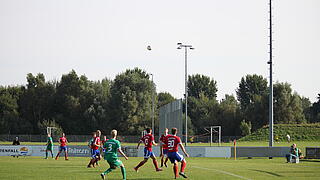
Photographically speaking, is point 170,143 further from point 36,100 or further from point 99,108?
point 36,100

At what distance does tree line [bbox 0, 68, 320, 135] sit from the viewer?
102 meters

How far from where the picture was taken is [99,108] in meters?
103

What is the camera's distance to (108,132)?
102m

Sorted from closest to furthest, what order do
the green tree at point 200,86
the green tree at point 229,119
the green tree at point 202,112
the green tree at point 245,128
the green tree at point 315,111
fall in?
the green tree at point 245,128, the green tree at point 229,119, the green tree at point 202,112, the green tree at point 315,111, the green tree at point 200,86

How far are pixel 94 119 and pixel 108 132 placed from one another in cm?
376

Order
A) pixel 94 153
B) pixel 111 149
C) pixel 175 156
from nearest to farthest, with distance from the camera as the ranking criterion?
1. pixel 111 149
2. pixel 175 156
3. pixel 94 153

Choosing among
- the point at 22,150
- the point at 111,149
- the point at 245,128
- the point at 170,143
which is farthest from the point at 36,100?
the point at 111,149

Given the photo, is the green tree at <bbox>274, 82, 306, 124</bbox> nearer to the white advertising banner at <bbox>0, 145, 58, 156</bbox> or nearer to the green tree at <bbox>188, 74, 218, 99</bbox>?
the green tree at <bbox>188, 74, 218, 99</bbox>

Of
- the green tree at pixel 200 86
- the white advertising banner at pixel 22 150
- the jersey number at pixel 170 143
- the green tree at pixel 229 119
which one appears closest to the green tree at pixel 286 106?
the green tree at pixel 229 119

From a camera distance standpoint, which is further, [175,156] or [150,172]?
[150,172]

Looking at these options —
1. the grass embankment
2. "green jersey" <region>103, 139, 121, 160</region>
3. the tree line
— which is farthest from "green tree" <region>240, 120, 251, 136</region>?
"green jersey" <region>103, 139, 121, 160</region>

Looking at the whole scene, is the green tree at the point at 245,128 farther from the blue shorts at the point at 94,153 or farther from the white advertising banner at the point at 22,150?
the blue shorts at the point at 94,153

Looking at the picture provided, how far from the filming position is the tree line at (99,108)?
102m

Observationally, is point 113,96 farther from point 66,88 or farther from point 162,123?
point 162,123
